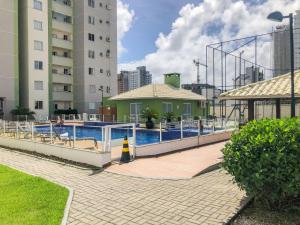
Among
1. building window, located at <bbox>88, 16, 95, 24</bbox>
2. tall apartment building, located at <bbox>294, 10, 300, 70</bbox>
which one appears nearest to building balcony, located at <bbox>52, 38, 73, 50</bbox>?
building window, located at <bbox>88, 16, 95, 24</bbox>

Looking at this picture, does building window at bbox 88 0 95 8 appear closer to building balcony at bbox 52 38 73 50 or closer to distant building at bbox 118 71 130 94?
building balcony at bbox 52 38 73 50

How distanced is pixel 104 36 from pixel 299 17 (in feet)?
145

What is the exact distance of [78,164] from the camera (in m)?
12.1

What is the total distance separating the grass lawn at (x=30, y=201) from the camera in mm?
5965

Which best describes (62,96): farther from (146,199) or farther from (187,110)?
(146,199)

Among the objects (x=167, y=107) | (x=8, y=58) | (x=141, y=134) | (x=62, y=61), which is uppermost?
(x=62, y=61)

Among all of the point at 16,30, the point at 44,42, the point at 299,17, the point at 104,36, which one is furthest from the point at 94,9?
the point at 299,17

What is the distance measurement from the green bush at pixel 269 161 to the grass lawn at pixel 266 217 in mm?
194

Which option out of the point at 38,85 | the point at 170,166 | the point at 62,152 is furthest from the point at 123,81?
the point at 170,166

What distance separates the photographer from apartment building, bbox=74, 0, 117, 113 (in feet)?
174

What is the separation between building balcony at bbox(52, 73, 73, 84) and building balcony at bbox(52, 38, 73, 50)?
5.30 metres

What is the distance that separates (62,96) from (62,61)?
21.4 feet

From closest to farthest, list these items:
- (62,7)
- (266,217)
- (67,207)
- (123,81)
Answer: (266,217) → (67,207) → (62,7) → (123,81)

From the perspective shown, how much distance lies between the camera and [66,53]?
54.6m
